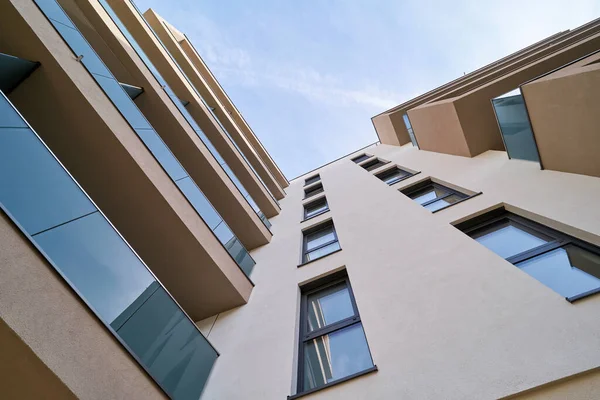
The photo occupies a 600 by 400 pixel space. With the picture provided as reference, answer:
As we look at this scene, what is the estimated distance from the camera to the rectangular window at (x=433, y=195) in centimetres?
839

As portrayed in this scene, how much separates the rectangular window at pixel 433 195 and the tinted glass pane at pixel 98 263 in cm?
671

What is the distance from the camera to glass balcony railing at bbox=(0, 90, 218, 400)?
12.6 feet

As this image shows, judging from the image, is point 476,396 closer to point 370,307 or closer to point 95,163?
point 370,307

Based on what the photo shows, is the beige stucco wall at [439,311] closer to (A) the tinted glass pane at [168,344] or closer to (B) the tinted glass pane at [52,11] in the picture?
(A) the tinted glass pane at [168,344]

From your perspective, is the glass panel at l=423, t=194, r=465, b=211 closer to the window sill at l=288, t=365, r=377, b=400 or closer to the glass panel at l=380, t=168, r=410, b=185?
the glass panel at l=380, t=168, r=410, b=185

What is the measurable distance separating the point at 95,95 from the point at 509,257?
8318 millimetres

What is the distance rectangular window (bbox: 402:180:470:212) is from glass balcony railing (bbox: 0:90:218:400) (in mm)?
6405

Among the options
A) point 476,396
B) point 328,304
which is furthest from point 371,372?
point 328,304

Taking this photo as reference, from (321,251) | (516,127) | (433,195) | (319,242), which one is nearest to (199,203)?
(321,251)

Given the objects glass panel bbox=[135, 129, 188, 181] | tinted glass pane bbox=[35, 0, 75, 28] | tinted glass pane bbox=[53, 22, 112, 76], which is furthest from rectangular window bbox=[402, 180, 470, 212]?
tinted glass pane bbox=[35, 0, 75, 28]

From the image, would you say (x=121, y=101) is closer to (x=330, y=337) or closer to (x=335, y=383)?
(x=330, y=337)

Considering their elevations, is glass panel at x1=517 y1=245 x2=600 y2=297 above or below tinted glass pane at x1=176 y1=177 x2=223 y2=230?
below

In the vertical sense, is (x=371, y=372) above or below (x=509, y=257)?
above

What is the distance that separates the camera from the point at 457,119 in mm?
9945
